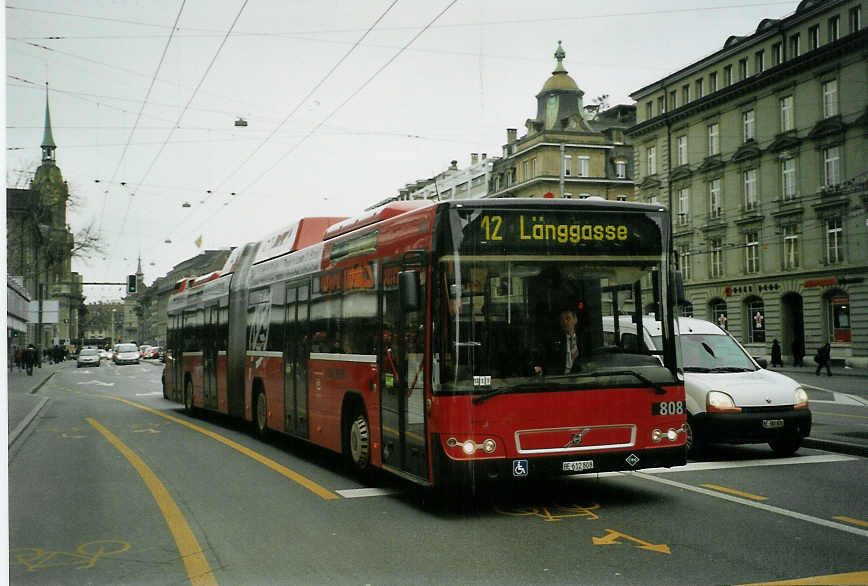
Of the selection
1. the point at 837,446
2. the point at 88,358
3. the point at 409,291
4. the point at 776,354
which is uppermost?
the point at 409,291

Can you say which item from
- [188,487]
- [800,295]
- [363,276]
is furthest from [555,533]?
[800,295]

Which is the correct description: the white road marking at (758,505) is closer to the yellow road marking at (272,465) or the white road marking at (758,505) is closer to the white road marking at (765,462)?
the white road marking at (765,462)

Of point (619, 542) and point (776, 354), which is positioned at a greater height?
point (776, 354)

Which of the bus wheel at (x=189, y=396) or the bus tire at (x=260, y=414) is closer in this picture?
the bus tire at (x=260, y=414)

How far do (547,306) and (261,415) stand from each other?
323 inches

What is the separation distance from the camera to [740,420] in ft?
38.9

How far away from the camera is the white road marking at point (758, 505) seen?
766 centimetres

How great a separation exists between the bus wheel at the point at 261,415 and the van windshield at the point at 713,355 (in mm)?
6648

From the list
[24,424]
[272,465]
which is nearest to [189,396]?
[24,424]

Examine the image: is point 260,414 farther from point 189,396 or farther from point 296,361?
point 189,396

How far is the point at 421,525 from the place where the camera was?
26.5 feet

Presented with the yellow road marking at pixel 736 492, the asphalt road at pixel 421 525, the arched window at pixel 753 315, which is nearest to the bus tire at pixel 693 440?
the asphalt road at pixel 421 525

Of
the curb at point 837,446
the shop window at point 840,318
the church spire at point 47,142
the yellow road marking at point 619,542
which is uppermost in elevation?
the church spire at point 47,142

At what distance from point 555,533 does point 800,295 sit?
10.1 m
